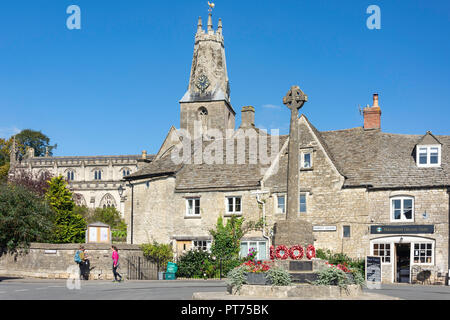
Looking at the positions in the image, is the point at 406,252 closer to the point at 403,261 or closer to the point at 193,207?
the point at 403,261

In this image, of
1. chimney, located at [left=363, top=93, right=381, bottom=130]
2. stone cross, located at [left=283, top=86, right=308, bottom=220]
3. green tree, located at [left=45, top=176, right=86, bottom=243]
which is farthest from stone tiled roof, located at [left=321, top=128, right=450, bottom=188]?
green tree, located at [left=45, top=176, right=86, bottom=243]

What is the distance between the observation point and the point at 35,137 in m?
116

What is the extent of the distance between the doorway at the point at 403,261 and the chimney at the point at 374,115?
860 centimetres

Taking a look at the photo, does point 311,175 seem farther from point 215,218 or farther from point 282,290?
point 282,290

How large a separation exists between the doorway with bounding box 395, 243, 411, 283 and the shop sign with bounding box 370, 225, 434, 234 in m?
0.86

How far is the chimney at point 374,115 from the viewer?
36.9 m

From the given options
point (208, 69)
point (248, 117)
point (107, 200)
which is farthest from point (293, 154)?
point (107, 200)

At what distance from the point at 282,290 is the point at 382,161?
1847 cm

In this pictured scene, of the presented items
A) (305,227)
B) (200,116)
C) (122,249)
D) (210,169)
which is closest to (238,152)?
(210,169)

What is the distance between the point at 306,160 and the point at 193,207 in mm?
7866

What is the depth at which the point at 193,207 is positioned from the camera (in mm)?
36500

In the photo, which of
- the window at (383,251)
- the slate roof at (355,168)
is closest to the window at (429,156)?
the slate roof at (355,168)

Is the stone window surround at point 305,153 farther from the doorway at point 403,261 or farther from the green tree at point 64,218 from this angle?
the green tree at point 64,218

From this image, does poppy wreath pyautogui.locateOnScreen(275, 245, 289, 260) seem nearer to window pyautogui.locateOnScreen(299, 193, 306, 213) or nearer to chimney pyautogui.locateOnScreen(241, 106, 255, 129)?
window pyautogui.locateOnScreen(299, 193, 306, 213)
